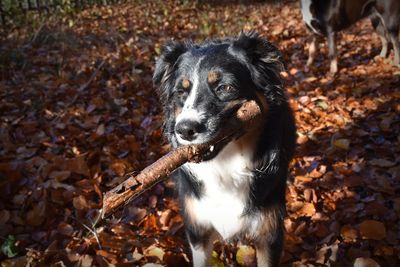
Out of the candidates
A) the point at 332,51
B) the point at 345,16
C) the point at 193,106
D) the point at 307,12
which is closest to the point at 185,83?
the point at 193,106

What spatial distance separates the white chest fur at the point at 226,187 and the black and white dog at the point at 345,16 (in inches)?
184

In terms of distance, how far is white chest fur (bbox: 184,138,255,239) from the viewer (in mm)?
2527

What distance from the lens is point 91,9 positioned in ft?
40.1

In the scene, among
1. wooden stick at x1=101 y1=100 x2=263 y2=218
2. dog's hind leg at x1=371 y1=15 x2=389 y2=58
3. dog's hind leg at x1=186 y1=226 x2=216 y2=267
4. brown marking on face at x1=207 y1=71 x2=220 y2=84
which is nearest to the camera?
wooden stick at x1=101 y1=100 x2=263 y2=218

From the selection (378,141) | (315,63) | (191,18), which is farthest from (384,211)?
(191,18)

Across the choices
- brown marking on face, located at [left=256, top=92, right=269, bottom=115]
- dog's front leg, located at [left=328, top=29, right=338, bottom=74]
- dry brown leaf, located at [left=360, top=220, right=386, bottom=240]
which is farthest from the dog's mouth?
dog's front leg, located at [left=328, top=29, right=338, bottom=74]

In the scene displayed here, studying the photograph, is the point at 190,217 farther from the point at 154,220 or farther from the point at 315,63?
the point at 315,63

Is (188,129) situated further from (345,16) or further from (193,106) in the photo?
(345,16)

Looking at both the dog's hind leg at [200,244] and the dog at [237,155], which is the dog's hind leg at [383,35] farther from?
the dog's hind leg at [200,244]

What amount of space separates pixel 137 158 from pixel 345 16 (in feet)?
15.2

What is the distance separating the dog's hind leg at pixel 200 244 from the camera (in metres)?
2.74

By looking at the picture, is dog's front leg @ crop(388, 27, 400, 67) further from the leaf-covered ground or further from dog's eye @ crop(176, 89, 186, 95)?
dog's eye @ crop(176, 89, 186, 95)

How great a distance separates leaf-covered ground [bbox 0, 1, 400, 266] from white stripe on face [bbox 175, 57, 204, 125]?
1249mm

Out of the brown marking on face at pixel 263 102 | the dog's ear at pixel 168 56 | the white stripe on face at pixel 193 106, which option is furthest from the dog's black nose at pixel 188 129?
the dog's ear at pixel 168 56
